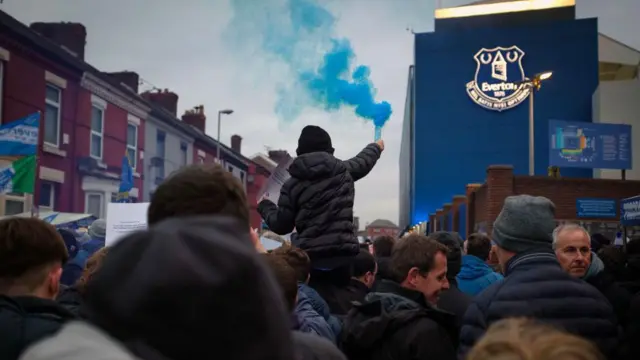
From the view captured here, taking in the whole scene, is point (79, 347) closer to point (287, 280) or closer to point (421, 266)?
point (287, 280)

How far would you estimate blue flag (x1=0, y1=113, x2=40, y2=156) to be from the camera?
932cm

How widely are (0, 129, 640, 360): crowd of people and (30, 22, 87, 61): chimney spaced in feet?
51.0

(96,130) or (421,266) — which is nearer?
(421,266)

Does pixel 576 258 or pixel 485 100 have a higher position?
pixel 485 100

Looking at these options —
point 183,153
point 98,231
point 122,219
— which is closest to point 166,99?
point 183,153

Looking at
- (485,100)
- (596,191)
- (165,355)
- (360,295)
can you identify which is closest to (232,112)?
→ (485,100)

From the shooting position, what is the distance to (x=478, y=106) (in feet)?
119

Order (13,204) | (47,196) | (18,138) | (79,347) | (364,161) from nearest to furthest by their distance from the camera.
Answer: (79,347) → (364,161) → (18,138) → (13,204) → (47,196)

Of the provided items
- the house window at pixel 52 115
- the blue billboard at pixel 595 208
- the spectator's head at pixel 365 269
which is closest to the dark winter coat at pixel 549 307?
the spectator's head at pixel 365 269

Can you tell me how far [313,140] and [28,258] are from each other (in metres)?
2.14

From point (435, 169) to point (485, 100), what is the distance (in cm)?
489

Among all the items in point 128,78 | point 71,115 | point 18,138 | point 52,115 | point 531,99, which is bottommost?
point 18,138

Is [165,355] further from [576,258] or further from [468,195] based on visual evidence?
[468,195]

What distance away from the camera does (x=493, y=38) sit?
120 feet
